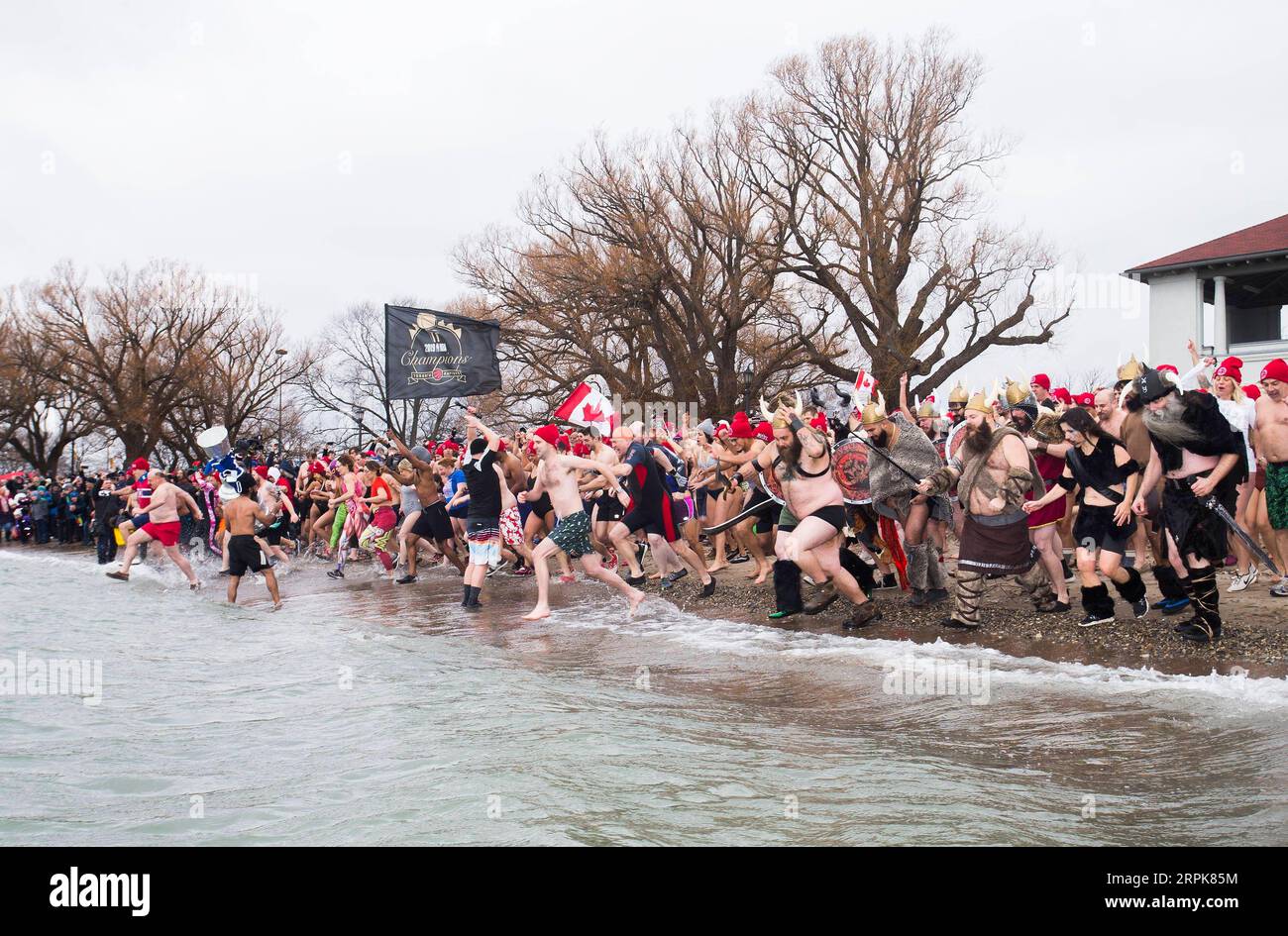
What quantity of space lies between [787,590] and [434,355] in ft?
31.1

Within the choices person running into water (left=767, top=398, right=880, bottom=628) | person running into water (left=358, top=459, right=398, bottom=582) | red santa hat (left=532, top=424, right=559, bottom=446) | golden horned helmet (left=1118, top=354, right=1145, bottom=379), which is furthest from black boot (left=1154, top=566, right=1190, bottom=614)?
person running into water (left=358, top=459, right=398, bottom=582)

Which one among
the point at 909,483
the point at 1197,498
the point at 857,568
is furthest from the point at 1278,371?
the point at 857,568

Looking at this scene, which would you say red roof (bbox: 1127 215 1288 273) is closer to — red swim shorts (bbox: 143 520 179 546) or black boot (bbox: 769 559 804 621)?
black boot (bbox: 769 559 804 621)

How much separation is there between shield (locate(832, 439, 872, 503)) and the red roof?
67.3ft

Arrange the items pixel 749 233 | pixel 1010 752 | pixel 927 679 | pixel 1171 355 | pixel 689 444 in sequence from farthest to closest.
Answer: pixel 749 233 → pixel 1171 355 → pixel 689 444 → pixel 927 679 → pixel 1010 752

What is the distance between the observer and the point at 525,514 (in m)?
15.9

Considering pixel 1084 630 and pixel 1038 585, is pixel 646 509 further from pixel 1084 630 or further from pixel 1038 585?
pixel 1084 630

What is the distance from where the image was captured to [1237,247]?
2770 cm

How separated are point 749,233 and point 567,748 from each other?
26910 millimetres

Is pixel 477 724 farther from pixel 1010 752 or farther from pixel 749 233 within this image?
pixel 749 233

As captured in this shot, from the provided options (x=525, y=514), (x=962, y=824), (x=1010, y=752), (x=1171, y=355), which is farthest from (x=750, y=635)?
(x=1171, y=355)

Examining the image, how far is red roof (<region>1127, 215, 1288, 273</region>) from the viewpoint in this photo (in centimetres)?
2680

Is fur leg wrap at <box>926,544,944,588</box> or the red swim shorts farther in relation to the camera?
the red swim shorts

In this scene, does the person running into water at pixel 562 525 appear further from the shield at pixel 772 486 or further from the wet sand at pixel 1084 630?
the shield at pixel 772 486
